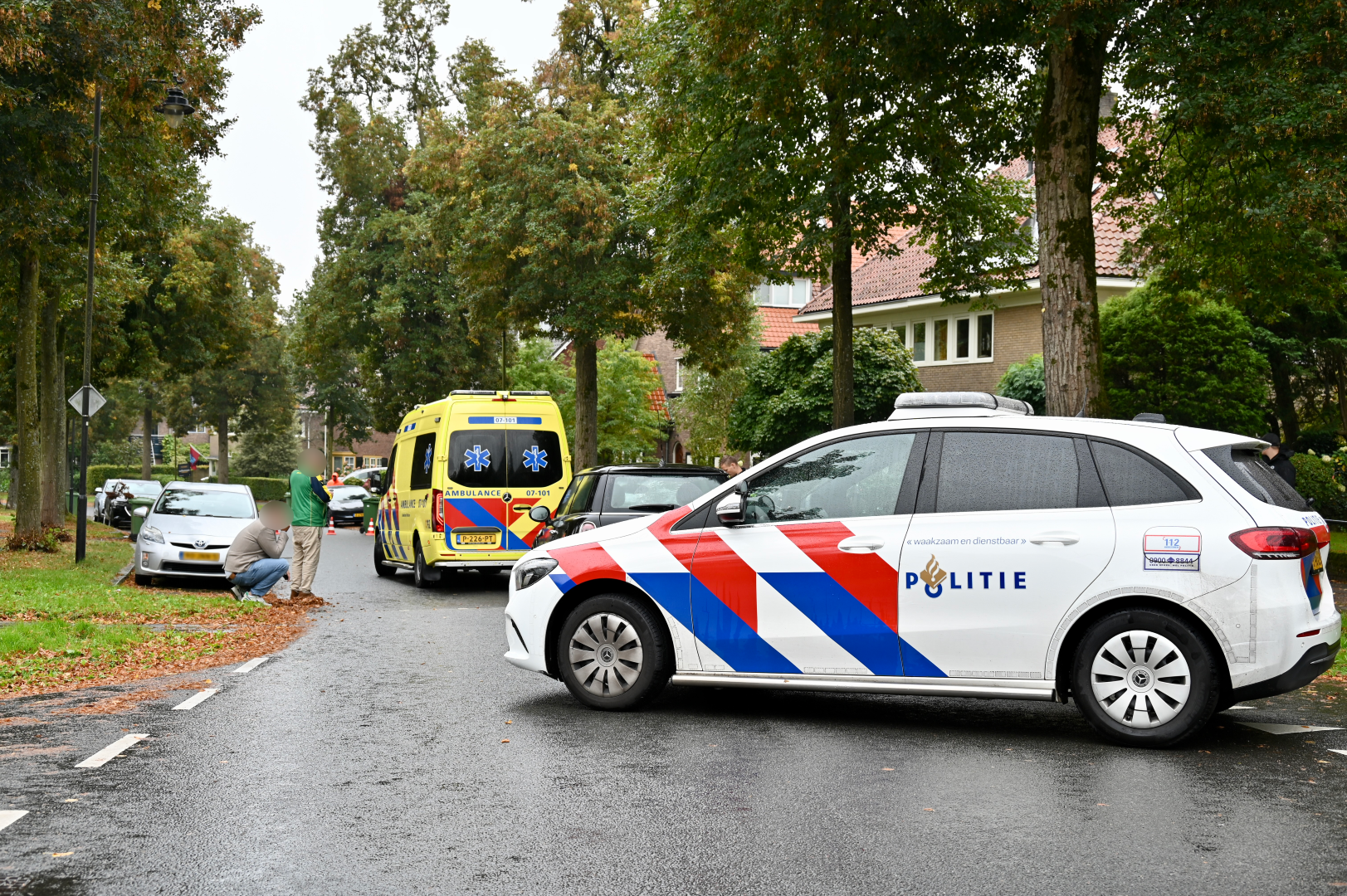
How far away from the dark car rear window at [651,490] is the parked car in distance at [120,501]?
27.0 metres

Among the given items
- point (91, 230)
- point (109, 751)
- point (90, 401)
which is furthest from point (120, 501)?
point (109, 751)

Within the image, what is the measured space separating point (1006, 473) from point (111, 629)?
28.6 ft

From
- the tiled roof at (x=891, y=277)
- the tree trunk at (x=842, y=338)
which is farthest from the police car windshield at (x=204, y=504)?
the tiled roof at (x=891, y=277)

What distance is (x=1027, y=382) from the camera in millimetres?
30703

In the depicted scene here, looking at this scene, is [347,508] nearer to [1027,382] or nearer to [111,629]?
[1027,382]

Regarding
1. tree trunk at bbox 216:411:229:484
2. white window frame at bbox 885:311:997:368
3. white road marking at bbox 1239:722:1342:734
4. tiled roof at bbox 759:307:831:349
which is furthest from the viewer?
tree trunk at bbox 216:411:229:484

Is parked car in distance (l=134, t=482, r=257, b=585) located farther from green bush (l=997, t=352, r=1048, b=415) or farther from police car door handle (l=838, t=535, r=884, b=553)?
green bush (l=997, t=352, r=1048, b=415)

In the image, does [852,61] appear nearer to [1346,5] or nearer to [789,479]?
[1346,5]

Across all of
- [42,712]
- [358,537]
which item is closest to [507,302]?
[358,537]

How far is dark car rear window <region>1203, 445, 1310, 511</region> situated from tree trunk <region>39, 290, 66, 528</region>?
76.3 ft

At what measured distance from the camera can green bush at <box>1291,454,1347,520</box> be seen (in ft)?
87.7

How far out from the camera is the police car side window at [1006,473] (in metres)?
7.20

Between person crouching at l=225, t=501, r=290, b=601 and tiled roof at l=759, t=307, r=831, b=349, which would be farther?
tiled roof at l=759, t=307, r=831, b=349

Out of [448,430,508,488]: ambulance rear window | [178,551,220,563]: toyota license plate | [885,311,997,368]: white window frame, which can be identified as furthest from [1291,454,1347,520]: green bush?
[178,551,220,563]: toyota license plate
